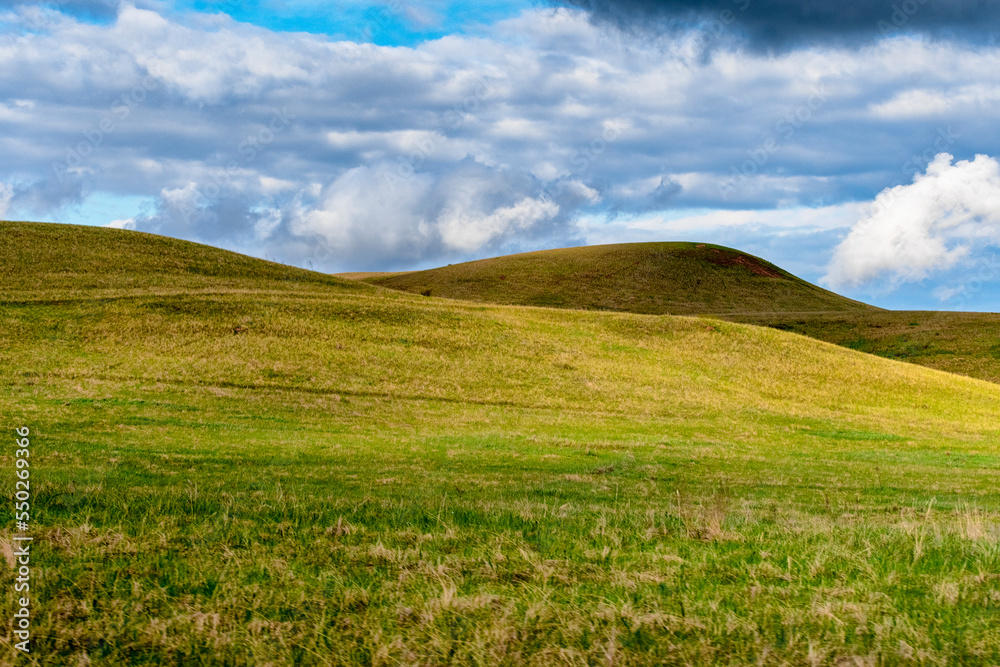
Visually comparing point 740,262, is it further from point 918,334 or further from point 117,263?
point 117,263

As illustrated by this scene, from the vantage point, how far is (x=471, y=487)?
15.7 m

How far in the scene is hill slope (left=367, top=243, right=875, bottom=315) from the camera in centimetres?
10356

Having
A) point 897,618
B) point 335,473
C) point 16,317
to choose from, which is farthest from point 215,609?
point 16,317

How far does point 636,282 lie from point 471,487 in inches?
3966

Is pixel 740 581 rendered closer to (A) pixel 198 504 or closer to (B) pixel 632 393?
(A) pixel 198 504

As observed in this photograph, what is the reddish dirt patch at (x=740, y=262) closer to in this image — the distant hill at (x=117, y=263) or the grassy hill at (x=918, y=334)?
the grassy hill at (x=918, y=334)

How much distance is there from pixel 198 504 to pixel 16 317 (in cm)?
4222

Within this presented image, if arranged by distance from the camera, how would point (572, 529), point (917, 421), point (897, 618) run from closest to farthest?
point (897, 618)
point (572, 529)
point (917, 421)

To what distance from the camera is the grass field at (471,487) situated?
5441mm

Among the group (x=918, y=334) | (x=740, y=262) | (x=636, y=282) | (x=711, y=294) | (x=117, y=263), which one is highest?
(x=740, y=262)

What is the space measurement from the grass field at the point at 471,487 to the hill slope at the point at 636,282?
4667cm

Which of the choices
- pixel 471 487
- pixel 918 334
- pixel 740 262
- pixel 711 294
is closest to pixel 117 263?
pixel 471 487

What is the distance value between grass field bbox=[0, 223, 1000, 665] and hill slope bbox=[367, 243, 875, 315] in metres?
46.7

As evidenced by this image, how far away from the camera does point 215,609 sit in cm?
572
